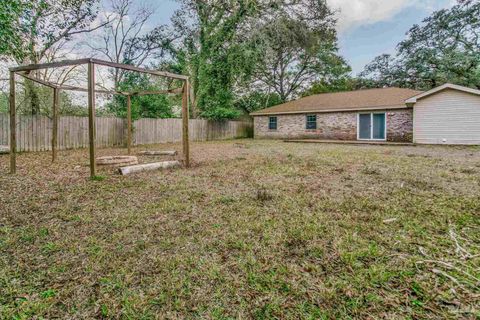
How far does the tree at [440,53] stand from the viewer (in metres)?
17.3

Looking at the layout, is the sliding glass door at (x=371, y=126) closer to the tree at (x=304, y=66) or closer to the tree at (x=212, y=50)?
the tree at (x=304, y=66)

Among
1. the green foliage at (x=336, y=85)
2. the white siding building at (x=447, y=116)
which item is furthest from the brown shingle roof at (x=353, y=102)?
the green foliage at (x=336, y=85)

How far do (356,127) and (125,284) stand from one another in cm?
1451

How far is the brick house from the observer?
1086 centimetres

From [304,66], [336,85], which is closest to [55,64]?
[304,66]

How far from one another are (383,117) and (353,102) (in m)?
1.87

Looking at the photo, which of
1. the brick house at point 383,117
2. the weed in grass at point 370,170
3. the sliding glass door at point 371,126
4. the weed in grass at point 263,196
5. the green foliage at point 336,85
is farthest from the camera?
the green foliage at point 336,85

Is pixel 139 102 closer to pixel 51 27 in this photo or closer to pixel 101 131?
pixel 101 131

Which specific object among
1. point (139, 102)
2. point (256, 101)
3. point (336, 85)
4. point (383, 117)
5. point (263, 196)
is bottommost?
point (263, 196)

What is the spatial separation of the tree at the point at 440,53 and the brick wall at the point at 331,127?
8.66 meters

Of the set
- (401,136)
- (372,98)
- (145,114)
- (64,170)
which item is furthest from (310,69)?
(64,170)

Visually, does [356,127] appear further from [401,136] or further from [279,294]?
[279,294]

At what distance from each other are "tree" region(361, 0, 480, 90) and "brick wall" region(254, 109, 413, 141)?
8.66m

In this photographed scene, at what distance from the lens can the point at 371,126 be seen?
13.6 meters
